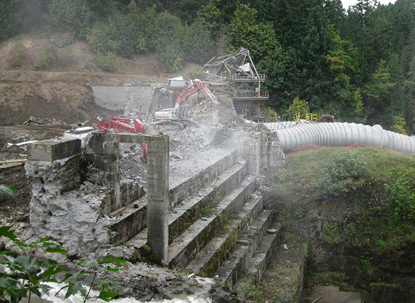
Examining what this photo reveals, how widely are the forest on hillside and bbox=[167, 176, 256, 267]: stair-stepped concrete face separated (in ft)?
56.8

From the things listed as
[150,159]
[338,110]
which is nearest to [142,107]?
[338,110]

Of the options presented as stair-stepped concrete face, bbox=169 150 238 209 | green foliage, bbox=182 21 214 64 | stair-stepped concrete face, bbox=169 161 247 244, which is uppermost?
green foliage, bbox=182 21 214 64

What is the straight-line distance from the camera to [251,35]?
30.4 meters

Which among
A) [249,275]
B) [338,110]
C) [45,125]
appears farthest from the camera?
[338,110]

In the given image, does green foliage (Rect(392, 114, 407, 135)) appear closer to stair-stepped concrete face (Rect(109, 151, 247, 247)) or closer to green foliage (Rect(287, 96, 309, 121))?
green foliage (Rect(287, 96, 309, 121))

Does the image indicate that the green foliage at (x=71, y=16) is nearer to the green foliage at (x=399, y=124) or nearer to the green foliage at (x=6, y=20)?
the green foliage at (x=6, y=20)

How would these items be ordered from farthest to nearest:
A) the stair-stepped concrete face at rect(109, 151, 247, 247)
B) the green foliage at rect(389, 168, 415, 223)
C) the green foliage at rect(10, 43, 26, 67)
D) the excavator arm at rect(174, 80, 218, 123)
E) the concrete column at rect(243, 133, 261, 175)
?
the green foliage at rect(10, 43, 26, 67)
the excavator arm at rect(174, 80, 218, 123)
the concrete column at rect(243, 133, 261, 175)
the green foliage at rect(389, 168, 415, 223)
the stair-stepped concrete face at rect(109, 151, 247, 247)

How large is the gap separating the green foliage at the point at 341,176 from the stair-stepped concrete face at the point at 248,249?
80.9 inches

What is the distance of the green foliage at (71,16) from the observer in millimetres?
31672

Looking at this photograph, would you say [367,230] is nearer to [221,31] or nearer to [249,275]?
[249,275]

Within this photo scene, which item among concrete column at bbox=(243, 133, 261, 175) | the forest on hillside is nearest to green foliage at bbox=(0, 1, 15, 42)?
the forest on hillside

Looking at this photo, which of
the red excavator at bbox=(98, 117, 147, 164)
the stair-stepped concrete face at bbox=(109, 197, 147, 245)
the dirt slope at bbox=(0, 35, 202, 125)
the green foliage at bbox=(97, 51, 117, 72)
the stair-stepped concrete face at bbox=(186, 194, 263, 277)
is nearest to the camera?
the stair-stepped concrete face at bbox=(109, 197, 147, 245)

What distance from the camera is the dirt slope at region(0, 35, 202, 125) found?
85.7 ft

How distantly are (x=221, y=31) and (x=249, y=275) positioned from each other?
25.8 meters
